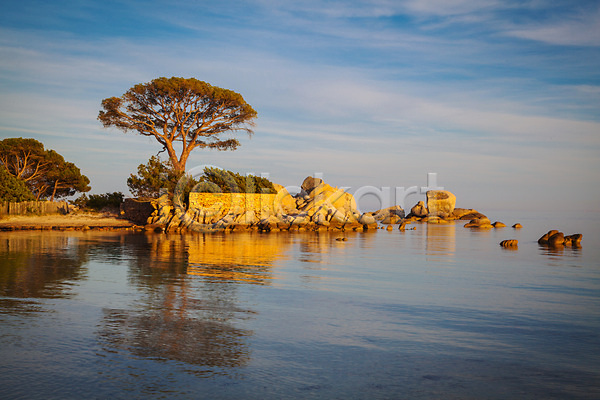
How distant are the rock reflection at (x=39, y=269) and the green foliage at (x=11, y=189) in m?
18.4

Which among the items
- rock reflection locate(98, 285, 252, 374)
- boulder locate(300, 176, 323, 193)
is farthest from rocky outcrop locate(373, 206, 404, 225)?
rock reflection locate(98, 285, 252, 374)

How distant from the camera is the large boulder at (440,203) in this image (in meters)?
79.1

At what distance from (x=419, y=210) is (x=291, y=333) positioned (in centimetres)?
7266

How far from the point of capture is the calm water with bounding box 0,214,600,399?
588 cm

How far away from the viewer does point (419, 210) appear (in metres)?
78.2

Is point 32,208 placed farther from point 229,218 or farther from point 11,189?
point 229,218

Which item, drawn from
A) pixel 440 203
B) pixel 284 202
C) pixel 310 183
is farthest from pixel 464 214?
pixel 284 202

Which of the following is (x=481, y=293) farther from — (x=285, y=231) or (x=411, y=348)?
(x=285, y=231)

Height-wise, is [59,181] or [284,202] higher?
[59,181]

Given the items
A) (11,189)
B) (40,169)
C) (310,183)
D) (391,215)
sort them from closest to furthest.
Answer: (11,189)
(40,169)
(310,183)
(391,215)

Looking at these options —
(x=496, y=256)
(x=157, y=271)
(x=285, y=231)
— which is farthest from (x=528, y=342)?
(x=285, y=231)

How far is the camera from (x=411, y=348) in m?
7.47

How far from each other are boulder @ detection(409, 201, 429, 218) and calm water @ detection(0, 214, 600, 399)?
62.0 m

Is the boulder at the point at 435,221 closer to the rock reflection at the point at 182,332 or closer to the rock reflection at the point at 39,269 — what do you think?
the rock reflection at the point at 39,269
